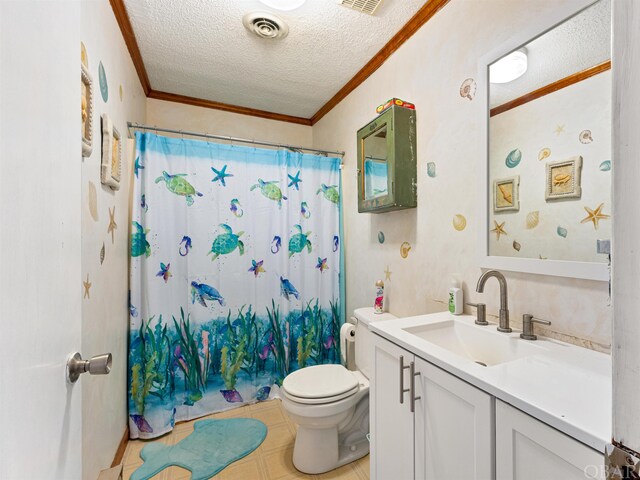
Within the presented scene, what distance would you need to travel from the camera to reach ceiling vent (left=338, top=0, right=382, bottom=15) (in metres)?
1.44

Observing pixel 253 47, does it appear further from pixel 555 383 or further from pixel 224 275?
pixel 555 383

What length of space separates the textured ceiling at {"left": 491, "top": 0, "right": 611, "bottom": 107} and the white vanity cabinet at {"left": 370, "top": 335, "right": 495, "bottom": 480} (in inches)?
41.3

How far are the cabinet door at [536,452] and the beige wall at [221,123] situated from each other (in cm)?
262

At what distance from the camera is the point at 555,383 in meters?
0.71

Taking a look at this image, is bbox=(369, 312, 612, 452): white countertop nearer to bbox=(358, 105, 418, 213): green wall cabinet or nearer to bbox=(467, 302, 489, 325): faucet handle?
bbox=(467, 302, 489, 325): faucet handle

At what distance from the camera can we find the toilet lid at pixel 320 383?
58.8 inches

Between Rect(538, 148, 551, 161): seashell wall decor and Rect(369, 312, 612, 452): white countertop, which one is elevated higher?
Rect(538, 148, 551, 161): seashell wall decor

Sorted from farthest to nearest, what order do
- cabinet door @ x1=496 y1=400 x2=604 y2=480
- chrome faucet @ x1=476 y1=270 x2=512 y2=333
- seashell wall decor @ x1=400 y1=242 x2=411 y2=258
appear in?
seashell wall decor @ x1=400 y1=242 x2=411 y2=258, chrome faucet @ x1=476 y1=270 x2=512 y2=333, cabinet door @ x1=496 y1=400 x2=604 y2=480

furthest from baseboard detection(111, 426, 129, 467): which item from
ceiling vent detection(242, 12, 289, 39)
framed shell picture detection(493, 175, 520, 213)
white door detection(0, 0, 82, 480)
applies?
ceiling vent detection(242, 12, 289, 39)

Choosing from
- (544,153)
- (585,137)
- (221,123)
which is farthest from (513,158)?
(221,123)

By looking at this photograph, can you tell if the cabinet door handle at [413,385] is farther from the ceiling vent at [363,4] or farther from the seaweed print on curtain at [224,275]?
the ceiling vent at [363,4]

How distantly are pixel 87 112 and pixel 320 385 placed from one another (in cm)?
159

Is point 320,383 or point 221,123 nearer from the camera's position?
point 320,383

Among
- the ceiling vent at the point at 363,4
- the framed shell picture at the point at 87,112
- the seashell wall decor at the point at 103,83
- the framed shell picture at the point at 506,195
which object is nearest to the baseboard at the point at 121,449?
the framed shell picture at the point at 87,112
